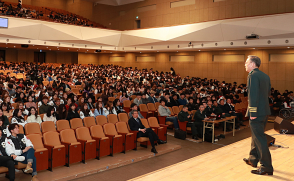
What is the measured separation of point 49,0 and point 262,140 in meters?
27.9

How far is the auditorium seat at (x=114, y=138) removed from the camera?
19.4 ft

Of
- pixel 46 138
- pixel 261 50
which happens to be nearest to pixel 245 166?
pixel 46 138

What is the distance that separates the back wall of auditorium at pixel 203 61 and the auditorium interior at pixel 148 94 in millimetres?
74

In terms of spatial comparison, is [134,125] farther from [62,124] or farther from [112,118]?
[62,124]

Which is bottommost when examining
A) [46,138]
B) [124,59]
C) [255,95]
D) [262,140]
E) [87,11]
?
[46,138]

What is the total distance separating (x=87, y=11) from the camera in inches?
998

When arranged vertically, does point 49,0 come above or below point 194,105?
above

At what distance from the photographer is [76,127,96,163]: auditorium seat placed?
17.8ft

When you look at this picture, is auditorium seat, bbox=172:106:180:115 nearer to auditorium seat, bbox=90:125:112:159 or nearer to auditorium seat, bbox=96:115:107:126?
auditorium seat, bbox=96:115:107:126

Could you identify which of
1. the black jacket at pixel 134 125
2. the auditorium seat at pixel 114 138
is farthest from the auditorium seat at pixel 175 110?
the auditorium seat at pixel 114 138

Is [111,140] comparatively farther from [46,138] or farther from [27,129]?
[27,129]

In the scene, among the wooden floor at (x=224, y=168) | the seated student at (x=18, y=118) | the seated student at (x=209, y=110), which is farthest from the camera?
the seated student at (x=209, y=110)

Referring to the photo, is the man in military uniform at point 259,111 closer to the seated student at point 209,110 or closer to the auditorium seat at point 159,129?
the auditorium seat at point 159,129

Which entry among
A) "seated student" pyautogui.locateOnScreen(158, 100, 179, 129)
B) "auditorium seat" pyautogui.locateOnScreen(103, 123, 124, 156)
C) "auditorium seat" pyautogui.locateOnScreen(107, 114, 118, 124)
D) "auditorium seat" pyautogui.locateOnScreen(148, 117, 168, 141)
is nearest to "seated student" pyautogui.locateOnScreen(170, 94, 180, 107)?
"seated student" pyautogui.locateOnScreen(158, 100, 179, 129)
